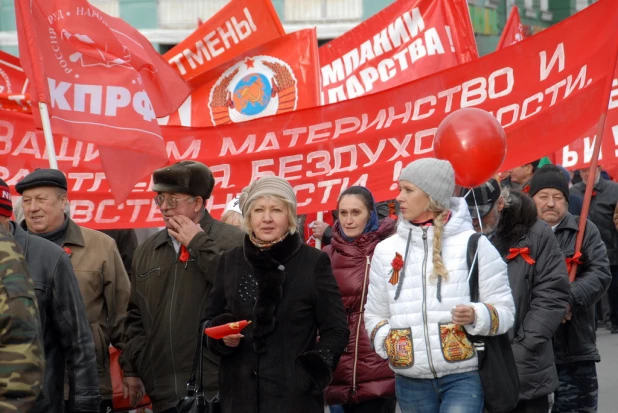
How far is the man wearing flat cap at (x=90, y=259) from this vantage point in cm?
614

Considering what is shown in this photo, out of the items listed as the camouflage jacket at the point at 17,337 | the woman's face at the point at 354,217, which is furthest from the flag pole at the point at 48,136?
the camouflage jacket at the point at 17,337

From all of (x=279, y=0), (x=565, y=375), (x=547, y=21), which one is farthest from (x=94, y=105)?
(x=547, y=21)

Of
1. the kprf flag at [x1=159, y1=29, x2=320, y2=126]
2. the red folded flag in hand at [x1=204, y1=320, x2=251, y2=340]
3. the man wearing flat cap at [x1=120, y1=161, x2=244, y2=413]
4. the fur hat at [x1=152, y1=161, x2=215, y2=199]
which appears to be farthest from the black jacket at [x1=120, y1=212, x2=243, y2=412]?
the kprf flag at [x1=159, y1=29, x2=320, y2=126]

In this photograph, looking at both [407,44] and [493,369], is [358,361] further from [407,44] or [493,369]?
[407,44]

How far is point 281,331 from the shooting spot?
522cm

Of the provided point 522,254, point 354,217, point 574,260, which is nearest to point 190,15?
point 574,260

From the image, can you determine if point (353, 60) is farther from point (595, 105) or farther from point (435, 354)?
point (435, 354)

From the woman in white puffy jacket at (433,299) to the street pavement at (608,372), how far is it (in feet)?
12.7

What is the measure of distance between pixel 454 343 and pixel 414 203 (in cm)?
65

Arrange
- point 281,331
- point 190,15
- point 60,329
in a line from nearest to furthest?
point 60,329
point 281,331
point 190,15

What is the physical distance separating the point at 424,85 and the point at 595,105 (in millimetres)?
1196

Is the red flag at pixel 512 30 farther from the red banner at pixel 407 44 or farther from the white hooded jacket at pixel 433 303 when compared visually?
the white hooded jacket at pixel 433 303

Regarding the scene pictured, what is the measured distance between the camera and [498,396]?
5273mm

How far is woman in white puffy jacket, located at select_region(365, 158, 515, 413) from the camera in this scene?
5293 millimetres
